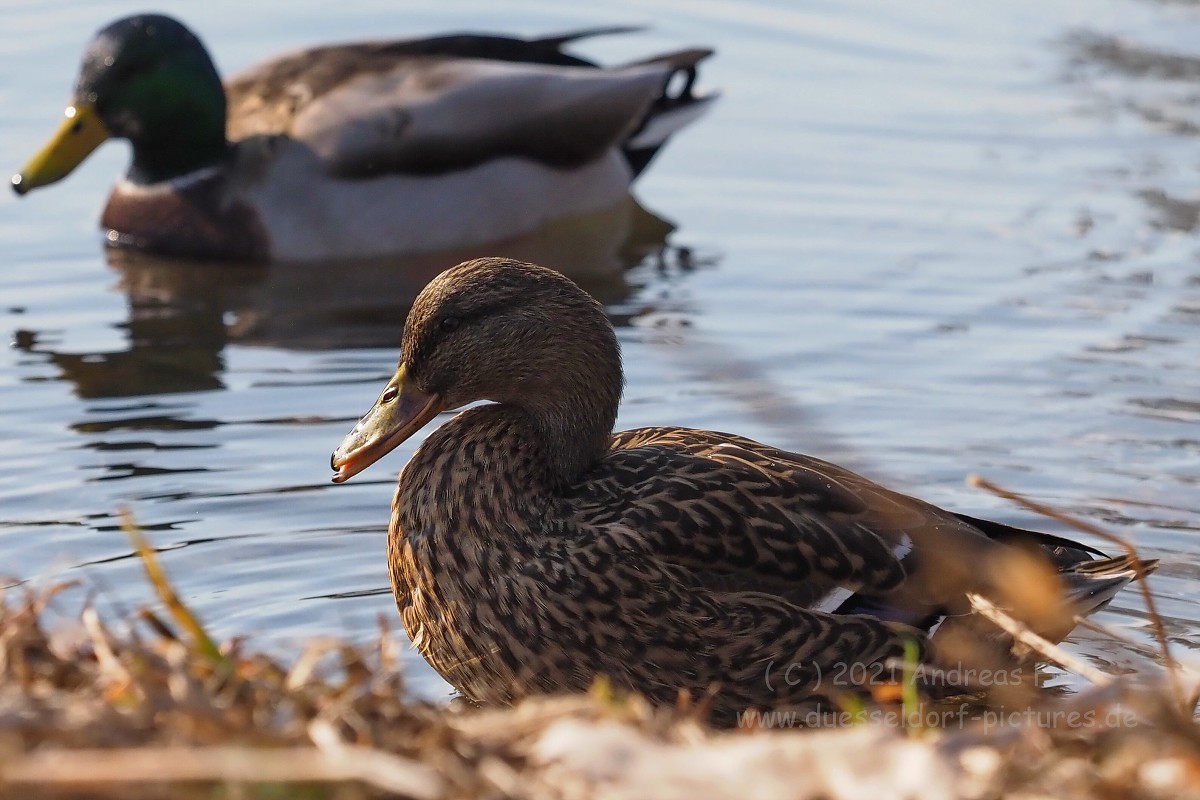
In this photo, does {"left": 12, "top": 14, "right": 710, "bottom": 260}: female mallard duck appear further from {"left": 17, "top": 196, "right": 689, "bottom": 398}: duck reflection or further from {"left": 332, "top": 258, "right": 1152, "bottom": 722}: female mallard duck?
{"left": 332, "top": 258, "right": 1152, "bottom": 722}: female mallard duck

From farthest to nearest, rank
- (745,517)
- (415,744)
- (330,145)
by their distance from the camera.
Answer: (330,145) → (745,517) → (415,744)

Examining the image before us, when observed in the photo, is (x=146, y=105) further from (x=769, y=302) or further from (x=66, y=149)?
(x=769, y=302)

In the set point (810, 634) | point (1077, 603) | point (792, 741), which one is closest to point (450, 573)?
point (810, 634)

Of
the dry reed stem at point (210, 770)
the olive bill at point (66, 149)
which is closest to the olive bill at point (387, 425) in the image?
the dry reed stem at point (210, 770)

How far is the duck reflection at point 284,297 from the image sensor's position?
25.3 feet

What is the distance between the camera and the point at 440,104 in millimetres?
9938

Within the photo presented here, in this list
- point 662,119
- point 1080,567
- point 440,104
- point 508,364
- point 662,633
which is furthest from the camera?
point 662,119

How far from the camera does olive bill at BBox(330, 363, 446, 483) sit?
4.82 metres

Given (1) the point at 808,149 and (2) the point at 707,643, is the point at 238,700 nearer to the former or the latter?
(2) the point at 707,643

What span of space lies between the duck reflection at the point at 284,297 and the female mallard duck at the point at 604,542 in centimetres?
285

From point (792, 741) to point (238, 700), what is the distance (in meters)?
0.90

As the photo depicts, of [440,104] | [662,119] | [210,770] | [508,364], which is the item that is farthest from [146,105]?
[210,770]

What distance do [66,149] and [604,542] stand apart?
218 inches

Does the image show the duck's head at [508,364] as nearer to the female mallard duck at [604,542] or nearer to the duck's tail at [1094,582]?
the female mallard duck at [604,542]
